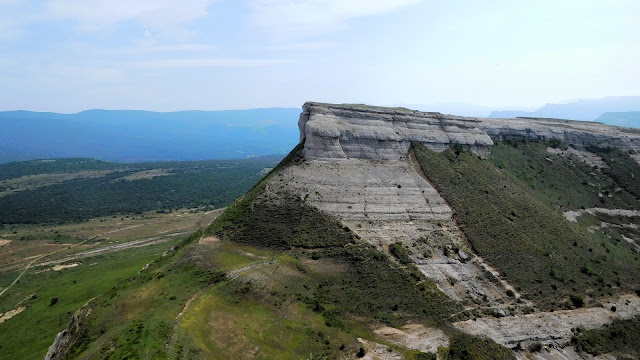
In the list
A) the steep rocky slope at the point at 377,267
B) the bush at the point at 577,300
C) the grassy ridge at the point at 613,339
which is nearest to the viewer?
the steep rocky slope at the point at 377,267

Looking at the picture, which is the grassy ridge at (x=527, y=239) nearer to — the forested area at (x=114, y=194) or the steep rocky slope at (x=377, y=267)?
the steep rocky slope at (x=377, y=267)

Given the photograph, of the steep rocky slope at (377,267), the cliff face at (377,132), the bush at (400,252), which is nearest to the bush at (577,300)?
the steep rocky slope at (377,267)

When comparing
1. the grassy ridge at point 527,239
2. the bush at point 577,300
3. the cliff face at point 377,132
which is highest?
the cliff face at point 377,132

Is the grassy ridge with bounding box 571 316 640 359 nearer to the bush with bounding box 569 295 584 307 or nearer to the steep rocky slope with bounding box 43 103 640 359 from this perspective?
the steep rocky slope with bounding box 43 103 640 359

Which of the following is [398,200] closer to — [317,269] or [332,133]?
[332,133]

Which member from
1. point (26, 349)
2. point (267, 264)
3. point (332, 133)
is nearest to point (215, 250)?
point (267, 264)

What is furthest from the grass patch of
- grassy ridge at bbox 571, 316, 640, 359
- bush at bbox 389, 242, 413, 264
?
bush at bbox 389, 242, 413, 264
